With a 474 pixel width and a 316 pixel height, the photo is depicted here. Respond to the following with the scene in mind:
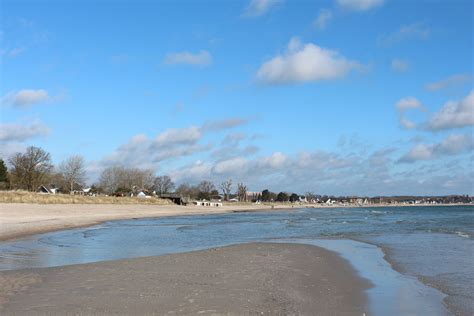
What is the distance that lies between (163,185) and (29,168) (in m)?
80.9

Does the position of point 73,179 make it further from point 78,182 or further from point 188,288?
point 188,288

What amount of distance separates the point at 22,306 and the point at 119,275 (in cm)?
419

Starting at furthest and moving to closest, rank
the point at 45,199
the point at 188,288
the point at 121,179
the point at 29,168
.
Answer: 1. the point at 121,179
2. the point at 29,168
3. the point at 45,199
4. the point at 188,288

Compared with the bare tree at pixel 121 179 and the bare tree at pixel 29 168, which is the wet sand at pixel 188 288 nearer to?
the bare tree at pixel 29 168

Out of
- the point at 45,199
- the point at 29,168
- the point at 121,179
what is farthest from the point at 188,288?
the point at 121,179

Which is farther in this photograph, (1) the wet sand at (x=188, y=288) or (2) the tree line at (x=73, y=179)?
(2) the tree line at (x=73, y=179)

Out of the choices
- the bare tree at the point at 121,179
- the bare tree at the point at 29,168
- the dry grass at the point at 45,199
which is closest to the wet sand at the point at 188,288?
the dry grass at the point at 45,199

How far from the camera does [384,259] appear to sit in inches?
766

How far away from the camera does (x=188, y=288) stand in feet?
38.3

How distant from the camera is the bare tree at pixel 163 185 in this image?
6845 inches

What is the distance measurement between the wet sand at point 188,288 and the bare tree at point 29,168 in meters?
89.1

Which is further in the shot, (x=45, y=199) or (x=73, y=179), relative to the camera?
(x=73, y=179)

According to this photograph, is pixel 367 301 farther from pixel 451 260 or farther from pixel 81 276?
pixel 451 260

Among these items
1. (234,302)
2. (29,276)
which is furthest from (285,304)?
(29,276)
